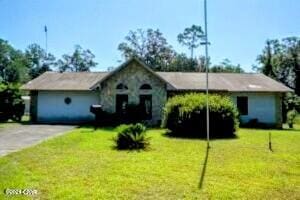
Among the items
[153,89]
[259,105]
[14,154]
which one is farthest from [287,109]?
[14,154]

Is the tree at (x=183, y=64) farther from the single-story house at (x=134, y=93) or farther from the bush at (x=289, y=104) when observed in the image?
the single-story house at (x=134, y=93)

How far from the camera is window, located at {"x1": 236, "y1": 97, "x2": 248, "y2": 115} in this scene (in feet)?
94.4

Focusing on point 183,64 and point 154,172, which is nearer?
point 154,172

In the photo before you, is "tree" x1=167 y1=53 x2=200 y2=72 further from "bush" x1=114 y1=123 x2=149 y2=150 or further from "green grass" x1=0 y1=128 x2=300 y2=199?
"bush" x1=114 y1=123 x2=149 y2=150

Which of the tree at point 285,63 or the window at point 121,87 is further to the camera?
the tree at point 285,63

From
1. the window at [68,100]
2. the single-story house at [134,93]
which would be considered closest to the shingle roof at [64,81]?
the single-story house at [134,93]

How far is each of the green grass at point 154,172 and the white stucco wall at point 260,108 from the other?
14123mm

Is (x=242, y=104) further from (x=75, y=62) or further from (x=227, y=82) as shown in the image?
(x=75, y=62)

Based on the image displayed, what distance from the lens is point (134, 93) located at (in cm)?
2689

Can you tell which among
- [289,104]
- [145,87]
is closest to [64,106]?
[145,87]

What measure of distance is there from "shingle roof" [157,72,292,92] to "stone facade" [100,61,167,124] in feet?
4.90

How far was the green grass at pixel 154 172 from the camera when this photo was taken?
762cm

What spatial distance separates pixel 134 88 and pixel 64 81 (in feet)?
23.8

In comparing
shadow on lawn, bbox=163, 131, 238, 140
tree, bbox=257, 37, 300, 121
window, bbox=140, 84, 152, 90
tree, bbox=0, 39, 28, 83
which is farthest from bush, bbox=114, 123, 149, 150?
tree, bbox=0, 39, 28, 83
